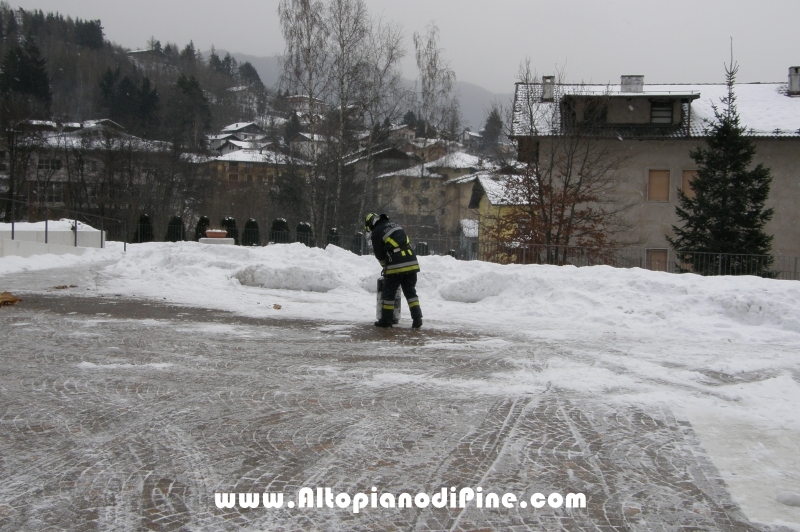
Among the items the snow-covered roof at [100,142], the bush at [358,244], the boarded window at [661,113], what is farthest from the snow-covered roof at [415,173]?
the snow-covered roof at [100,142]

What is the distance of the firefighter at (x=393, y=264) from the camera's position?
36.6 feet

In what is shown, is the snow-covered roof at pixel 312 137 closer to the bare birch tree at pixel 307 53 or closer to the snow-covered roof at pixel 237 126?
the bare birch tree at pixel 307 53

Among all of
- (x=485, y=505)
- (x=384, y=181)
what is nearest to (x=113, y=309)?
(x=485, y=505)

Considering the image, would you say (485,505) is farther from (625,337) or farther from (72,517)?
(625,337)

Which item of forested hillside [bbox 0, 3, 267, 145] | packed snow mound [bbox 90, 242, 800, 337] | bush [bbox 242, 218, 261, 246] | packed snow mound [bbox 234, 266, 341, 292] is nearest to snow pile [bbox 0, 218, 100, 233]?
packed snow mound [bbox 90, 242, 800, 337]

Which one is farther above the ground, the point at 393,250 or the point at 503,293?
the point at 393,250

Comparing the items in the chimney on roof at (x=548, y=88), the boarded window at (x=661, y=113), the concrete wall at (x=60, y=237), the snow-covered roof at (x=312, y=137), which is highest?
the chimney on roof at (x=548, y=88)

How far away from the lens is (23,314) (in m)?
11.4

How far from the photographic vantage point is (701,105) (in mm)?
34969

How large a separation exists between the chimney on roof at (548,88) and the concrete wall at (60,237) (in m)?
18.6

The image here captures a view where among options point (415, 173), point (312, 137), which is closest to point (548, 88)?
point (312, 137)

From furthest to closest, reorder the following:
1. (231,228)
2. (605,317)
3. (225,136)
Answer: (225,136) → (231,228) → (605,317)

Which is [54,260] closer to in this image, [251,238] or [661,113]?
[251,238]

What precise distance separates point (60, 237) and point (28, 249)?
3.80m
